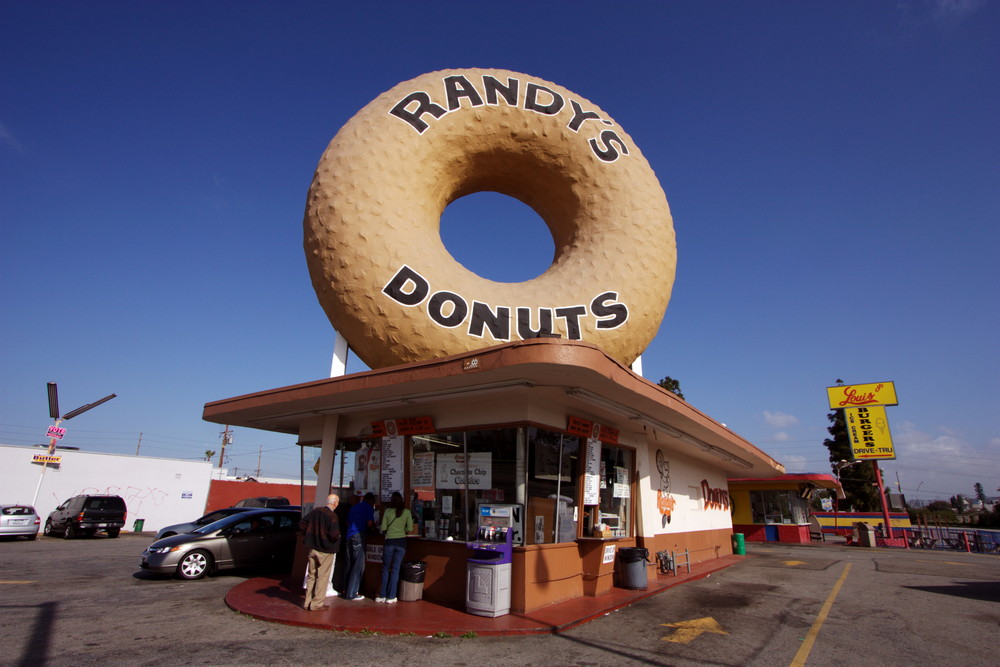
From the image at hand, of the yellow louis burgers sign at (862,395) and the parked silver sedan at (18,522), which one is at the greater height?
the yellow louis burgers sign at (862,395)

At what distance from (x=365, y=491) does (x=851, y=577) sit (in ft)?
37.1

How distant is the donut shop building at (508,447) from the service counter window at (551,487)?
0.08 feet

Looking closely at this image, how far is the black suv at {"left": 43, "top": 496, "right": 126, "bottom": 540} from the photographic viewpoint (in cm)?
2058

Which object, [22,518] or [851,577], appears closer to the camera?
[851,577]

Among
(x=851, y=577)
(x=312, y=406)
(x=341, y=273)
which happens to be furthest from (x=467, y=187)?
(x=851, y=577)

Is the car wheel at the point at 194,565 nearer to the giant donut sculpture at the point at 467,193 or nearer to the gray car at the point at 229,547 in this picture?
the gray car at the point at 229,547

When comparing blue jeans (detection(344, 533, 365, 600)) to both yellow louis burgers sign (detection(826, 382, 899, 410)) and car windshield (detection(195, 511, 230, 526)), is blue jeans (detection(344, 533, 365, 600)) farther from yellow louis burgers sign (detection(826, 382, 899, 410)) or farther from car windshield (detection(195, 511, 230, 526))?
yellow louis burgers sign (detection(826, 382, 899, 410))

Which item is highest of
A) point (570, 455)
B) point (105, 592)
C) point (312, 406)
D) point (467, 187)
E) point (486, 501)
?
point (467, 187)

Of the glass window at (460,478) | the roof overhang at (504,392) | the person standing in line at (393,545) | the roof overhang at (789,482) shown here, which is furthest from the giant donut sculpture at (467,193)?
the roof overhang at (789,482)

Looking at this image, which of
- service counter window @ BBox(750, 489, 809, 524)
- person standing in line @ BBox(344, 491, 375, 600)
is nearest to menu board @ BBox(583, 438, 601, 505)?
person standing in line @ BBox(344, 491, 375, 600)

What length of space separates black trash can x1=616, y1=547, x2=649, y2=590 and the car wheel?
26.8ft

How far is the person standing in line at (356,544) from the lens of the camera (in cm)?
811

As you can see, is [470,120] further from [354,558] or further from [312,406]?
[354,558]

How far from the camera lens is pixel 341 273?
26.6 ft
